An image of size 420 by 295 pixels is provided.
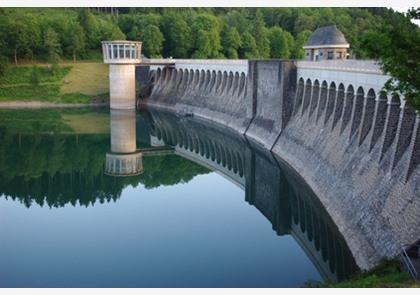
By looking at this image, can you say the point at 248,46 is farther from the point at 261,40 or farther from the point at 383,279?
the point at 383,279

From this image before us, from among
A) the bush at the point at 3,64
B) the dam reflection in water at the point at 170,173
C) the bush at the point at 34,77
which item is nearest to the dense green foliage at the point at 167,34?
the bush at the point at 3,64

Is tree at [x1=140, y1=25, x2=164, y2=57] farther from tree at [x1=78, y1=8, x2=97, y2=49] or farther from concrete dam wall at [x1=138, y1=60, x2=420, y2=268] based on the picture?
concrete dam wall at [x1=138, y1=60, x2=420, y2=268]

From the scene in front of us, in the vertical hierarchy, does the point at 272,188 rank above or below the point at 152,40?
below

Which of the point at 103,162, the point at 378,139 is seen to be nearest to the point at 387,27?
the point at 378,139

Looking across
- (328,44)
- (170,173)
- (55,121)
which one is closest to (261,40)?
(328,44)

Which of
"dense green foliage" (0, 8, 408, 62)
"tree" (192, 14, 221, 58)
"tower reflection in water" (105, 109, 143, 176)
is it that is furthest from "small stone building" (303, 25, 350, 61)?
"tree" (192, 14, 221, 58)

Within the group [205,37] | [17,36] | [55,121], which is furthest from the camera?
[205,37]
